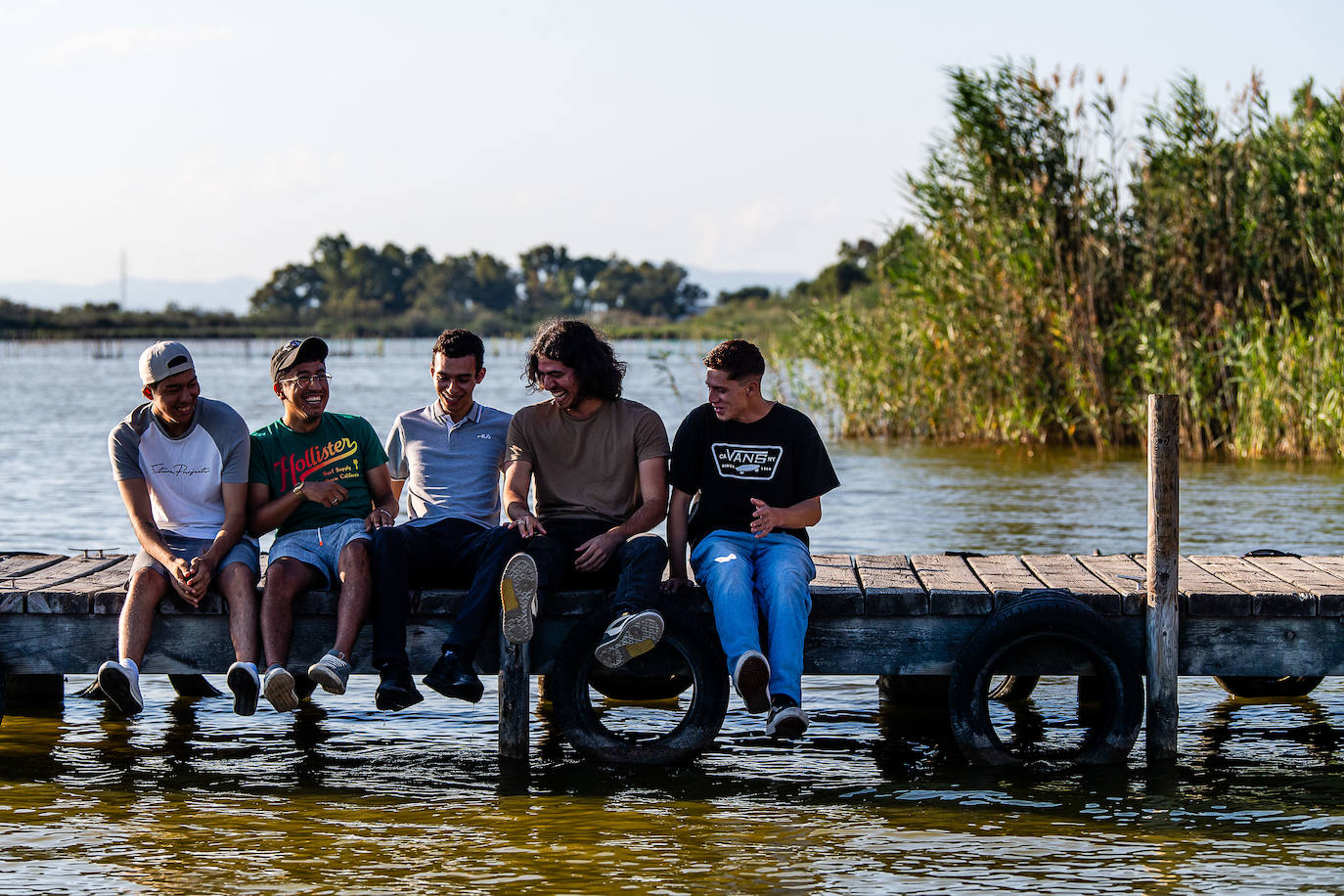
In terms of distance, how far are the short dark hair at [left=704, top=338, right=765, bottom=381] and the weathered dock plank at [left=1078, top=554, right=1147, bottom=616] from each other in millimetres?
1780

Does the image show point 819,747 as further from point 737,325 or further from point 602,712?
point 737,325

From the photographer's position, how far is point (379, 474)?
6.66 m

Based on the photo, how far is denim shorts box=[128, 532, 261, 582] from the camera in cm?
631

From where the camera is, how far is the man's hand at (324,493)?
6.41 meters

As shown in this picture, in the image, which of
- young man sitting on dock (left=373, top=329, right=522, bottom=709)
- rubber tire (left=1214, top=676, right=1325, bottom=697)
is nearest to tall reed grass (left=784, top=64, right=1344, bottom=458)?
rubber tire (left=1214, top=676, right=1325, bottom=697)

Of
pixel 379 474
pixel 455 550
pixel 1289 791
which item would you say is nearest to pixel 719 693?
pixel 455 550

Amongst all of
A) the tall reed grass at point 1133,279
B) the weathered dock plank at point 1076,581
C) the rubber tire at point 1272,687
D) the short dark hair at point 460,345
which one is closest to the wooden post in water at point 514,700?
the short dark hair at point 460,345

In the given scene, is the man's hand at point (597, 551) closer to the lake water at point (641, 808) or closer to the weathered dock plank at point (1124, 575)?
the lake water at point (641, 808)

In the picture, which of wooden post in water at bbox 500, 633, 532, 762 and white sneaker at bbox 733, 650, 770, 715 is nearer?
white sneaker at bbox 733, 650, 770, 715

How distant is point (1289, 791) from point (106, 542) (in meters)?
9.52

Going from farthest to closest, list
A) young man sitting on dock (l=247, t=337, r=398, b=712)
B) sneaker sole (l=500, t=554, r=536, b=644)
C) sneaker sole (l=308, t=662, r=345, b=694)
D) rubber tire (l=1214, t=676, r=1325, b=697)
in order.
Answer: rubber tire (l=1214, t=676, r=1325, b=697)
young man sitting on dock (l=247, t=337, r=398, b=712)
sneaker sole (l=500, t=554, r=536, b=644)
sneaker sole (l=308, t=662, r=345, b=694)

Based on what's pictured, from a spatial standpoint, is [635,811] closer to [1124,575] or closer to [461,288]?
[1124,575]

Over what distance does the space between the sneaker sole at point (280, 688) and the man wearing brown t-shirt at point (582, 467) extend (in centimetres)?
104

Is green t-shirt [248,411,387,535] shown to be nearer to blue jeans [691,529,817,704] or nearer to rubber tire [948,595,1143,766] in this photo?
blue jeans [691,529,817,704]
